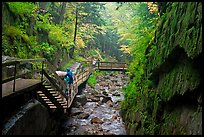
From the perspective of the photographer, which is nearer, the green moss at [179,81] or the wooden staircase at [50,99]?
the green moss at [179,81]

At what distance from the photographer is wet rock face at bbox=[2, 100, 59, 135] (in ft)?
Answer: 19.9

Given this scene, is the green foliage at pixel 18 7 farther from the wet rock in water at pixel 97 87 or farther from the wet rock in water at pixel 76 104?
the wet rock in water at pixel 97 87

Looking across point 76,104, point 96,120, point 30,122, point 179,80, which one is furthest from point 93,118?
point 179,80

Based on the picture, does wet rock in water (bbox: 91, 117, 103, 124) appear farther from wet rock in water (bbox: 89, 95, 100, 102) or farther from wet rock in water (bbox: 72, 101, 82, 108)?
wet rock in water (bbox: 89, 95, 100, 102)

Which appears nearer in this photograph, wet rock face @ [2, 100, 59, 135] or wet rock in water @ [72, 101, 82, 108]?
wet rock face @ [2, 100, 59, 135]

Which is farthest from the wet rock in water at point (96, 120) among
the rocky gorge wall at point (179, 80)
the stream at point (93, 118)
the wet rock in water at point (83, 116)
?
the rocky gorge wall at point (179, 80)

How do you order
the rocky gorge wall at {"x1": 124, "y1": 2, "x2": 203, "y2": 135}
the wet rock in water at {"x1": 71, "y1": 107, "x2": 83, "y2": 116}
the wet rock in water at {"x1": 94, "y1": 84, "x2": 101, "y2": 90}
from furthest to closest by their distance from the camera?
the wet rock in water at {"x1": 94, "y1": 84, "x2": 101, "y2": 90}, the wet rock in water at {"x1": 71, "y1": 107, "x2": 83, "y2": 116}, the rocky gorge wall at {"x1": 124, "y1": 2, "x2": 203, "y2": 135}

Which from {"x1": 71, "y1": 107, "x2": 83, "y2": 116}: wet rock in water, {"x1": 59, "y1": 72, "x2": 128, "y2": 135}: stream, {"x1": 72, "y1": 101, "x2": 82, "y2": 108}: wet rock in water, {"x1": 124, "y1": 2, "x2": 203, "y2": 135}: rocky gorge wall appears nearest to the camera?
{"x1": 124, "y1": 2, "x2": 203, "y2": 135}: rocky gorge wall

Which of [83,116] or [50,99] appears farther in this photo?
[83,116]

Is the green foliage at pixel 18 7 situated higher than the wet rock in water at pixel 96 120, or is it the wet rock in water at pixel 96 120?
the green foliage at pixel 18 7

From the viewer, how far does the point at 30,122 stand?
24.0 feet

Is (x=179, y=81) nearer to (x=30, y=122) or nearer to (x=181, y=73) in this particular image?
(x=181, y=73)

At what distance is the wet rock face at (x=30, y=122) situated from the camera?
239 inches

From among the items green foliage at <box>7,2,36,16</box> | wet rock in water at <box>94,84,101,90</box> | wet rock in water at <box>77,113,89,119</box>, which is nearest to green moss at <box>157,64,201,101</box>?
wet rock in water at <box>77,113,89,119</box>
